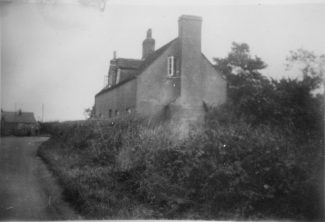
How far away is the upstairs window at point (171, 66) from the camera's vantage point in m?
20.9

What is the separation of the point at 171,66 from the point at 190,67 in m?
1.32

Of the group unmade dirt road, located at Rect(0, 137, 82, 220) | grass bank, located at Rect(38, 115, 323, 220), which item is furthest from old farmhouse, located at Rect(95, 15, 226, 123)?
unmade dirt road, located at Rect(0, 137, 82, 220)

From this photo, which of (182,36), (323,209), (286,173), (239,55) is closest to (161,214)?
(286,173)

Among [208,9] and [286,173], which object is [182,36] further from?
[286,173]

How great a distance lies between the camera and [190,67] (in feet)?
67.6

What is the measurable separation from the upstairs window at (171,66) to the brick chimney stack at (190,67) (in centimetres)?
67

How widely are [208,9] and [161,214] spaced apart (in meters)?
5.62

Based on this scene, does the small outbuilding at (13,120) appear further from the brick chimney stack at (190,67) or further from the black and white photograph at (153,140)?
the brick chimney stack at (190,67)

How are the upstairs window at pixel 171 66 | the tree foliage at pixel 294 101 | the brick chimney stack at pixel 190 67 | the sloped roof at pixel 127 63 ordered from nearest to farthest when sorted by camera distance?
the tree foliage at pixel 294 101
the brick chimney stack at pixel 190 67
the upstairs window at pixel 171 66
the sloped roof at pixel 127 63

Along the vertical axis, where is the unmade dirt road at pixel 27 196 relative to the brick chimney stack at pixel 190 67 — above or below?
below

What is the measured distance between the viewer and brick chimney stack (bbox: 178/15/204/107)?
20.3 meters

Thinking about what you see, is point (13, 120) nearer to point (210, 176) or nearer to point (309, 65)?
point (210, 176)

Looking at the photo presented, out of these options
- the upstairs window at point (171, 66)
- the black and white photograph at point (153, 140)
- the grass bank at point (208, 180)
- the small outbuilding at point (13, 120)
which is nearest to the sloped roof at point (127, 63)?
the upstairs window at point (171, 66)

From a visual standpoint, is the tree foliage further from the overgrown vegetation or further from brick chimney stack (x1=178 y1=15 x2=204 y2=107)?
brick chimney stack (x1=178 y1=15 x2=204 y2=107)
